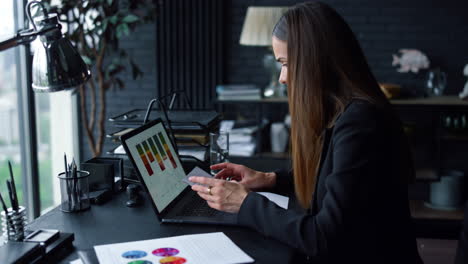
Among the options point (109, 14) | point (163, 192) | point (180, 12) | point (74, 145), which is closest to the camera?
point (163, 192)

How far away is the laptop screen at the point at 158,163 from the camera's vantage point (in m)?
1.62

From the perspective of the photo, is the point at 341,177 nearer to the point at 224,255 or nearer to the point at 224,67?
the point at 224,255

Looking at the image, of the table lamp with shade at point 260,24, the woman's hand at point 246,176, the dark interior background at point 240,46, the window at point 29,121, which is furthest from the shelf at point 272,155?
the woman's hand at point 246,176

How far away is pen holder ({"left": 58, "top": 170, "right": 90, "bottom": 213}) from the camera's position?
5.46 ft

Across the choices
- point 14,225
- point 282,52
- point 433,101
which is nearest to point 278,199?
point 282,52

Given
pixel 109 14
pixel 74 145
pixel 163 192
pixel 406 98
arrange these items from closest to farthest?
pixel 163 192 < pixel 109 14 < pixel 406 98 < pixel 74 145

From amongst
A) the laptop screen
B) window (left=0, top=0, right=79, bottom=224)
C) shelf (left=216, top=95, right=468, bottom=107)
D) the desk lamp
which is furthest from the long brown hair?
shelf (left=216, top=95, right=468, bottom=107)

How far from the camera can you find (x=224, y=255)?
1310mm

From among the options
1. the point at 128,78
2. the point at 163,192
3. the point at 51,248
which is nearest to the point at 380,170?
the point at 163,192

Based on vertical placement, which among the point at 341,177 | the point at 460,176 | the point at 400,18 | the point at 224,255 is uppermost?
the point at 400,18

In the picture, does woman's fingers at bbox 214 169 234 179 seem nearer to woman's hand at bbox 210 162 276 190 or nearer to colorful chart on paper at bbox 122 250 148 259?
woman's hand at bbox 210 162 276 190

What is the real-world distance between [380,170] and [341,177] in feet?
0.36

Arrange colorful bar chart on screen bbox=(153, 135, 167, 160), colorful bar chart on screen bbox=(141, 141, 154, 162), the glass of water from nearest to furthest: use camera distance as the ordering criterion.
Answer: colorful bar chart on screen bbox=(141, 141, 154, 162)
colorful bar chart on screen bbox=(153, 135, 167, 160)
the glass of water

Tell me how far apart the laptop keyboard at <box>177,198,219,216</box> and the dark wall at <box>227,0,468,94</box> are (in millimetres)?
2533
